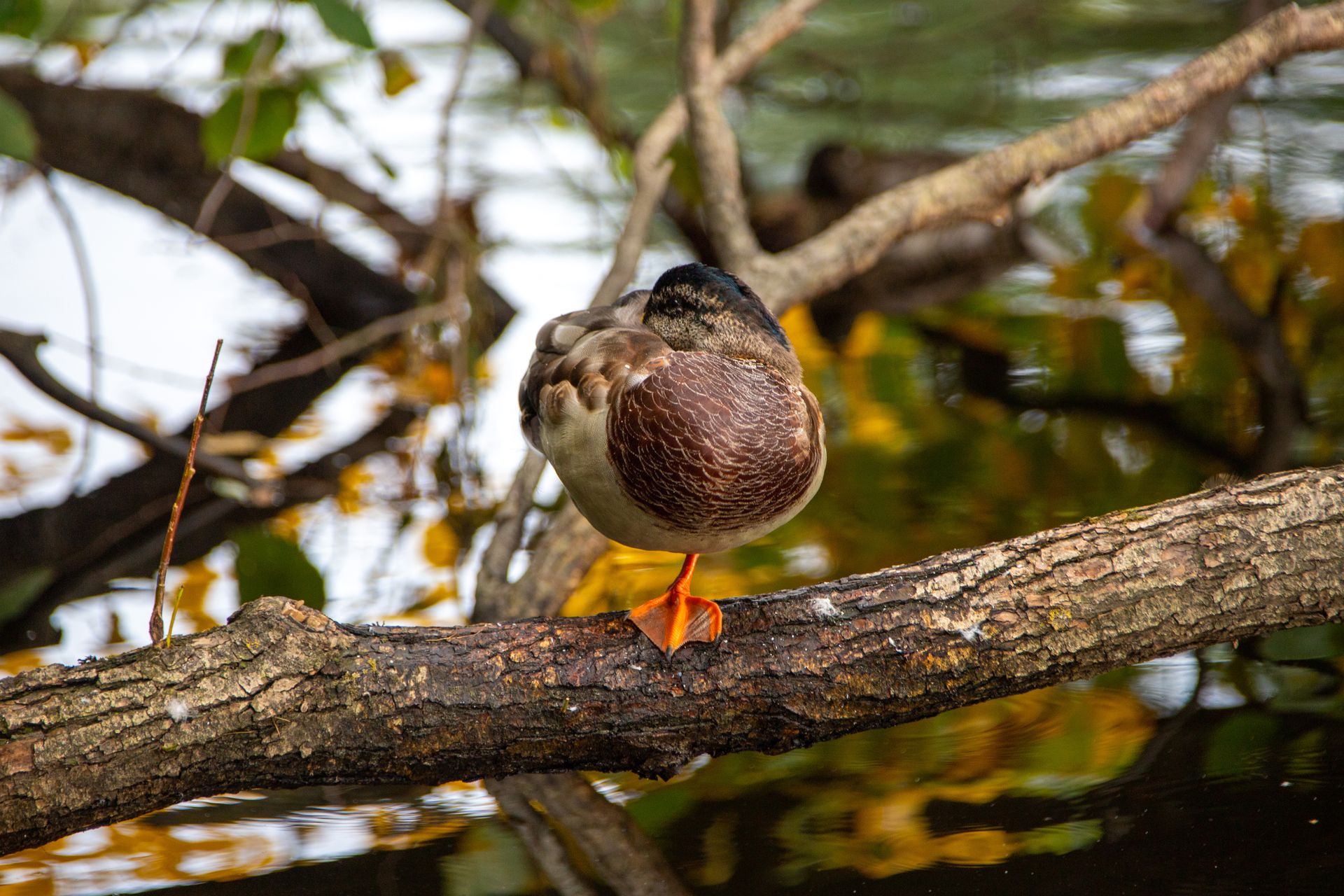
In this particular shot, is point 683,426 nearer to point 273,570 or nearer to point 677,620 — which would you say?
point 677,620

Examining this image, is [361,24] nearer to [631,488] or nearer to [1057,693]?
[631,488]

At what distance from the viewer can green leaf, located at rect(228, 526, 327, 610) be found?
1721mm

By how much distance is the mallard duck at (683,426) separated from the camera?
4.01 ft

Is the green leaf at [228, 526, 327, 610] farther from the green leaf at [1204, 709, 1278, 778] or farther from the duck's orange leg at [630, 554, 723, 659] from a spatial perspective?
the green leaf at [1204, 709, 1278, 778]

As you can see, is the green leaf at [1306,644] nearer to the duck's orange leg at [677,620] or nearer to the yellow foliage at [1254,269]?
the duck's orange leg at [677,620]

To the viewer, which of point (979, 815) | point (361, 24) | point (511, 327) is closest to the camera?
point (979, 815)

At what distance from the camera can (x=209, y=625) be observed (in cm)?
213

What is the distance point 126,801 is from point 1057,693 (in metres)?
1.30

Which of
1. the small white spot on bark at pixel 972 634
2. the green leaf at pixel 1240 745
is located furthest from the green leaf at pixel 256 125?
the green leaf at pixel 1240 745

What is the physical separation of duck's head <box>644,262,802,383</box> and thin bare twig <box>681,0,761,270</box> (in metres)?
1.08

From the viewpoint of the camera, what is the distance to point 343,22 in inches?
68.6

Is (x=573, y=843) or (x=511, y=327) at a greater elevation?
(x=511, y=327)

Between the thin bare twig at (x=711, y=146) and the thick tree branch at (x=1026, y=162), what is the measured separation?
0.12m

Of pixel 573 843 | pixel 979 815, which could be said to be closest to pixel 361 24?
pixel 573 843
